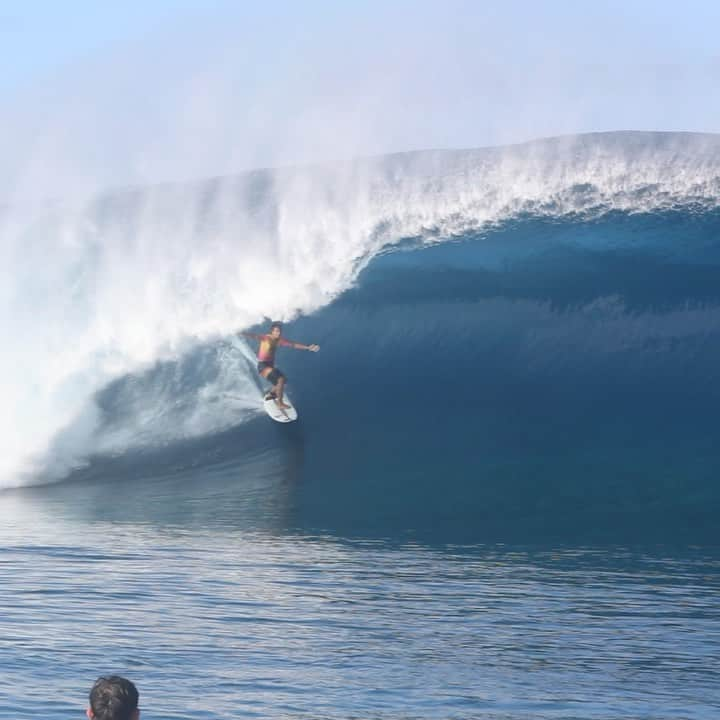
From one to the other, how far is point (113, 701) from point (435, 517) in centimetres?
900

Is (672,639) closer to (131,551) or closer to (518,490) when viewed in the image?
(131,551)

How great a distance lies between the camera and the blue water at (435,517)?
8242mm

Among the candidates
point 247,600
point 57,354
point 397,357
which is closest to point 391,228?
point 397,357

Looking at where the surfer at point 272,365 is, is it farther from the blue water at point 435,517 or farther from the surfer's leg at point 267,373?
the blue water at point 435,517

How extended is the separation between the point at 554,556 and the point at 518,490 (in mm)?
2780

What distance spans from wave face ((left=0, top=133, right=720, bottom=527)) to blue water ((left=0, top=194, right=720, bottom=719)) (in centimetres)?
5

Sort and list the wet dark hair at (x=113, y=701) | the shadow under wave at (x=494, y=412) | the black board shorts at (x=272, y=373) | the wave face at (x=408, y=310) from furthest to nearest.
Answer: the black board shorts at (x=272, y=373), the wave face at (x=408, y=310), the shadow under wave at (x=494, y=412), the wet dark hair at (x=113, y=701)

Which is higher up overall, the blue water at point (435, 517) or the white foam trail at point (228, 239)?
the white foam trail at point (228, 239)

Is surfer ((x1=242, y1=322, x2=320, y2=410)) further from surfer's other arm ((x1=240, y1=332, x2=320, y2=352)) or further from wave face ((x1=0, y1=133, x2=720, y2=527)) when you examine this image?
wave face ((x1=0, y1=133, x2=720, y2=527))

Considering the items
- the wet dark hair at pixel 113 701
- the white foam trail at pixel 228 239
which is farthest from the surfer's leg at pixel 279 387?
the wet dark hair at pixel 113 701

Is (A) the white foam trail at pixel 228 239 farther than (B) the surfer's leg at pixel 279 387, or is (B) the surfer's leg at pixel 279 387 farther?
(A) the white foam trail at pixel 228 239

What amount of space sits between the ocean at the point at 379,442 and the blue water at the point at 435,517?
4 cm

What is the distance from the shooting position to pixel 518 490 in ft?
48.2

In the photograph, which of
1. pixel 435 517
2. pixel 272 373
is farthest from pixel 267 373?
pixel 435 517
